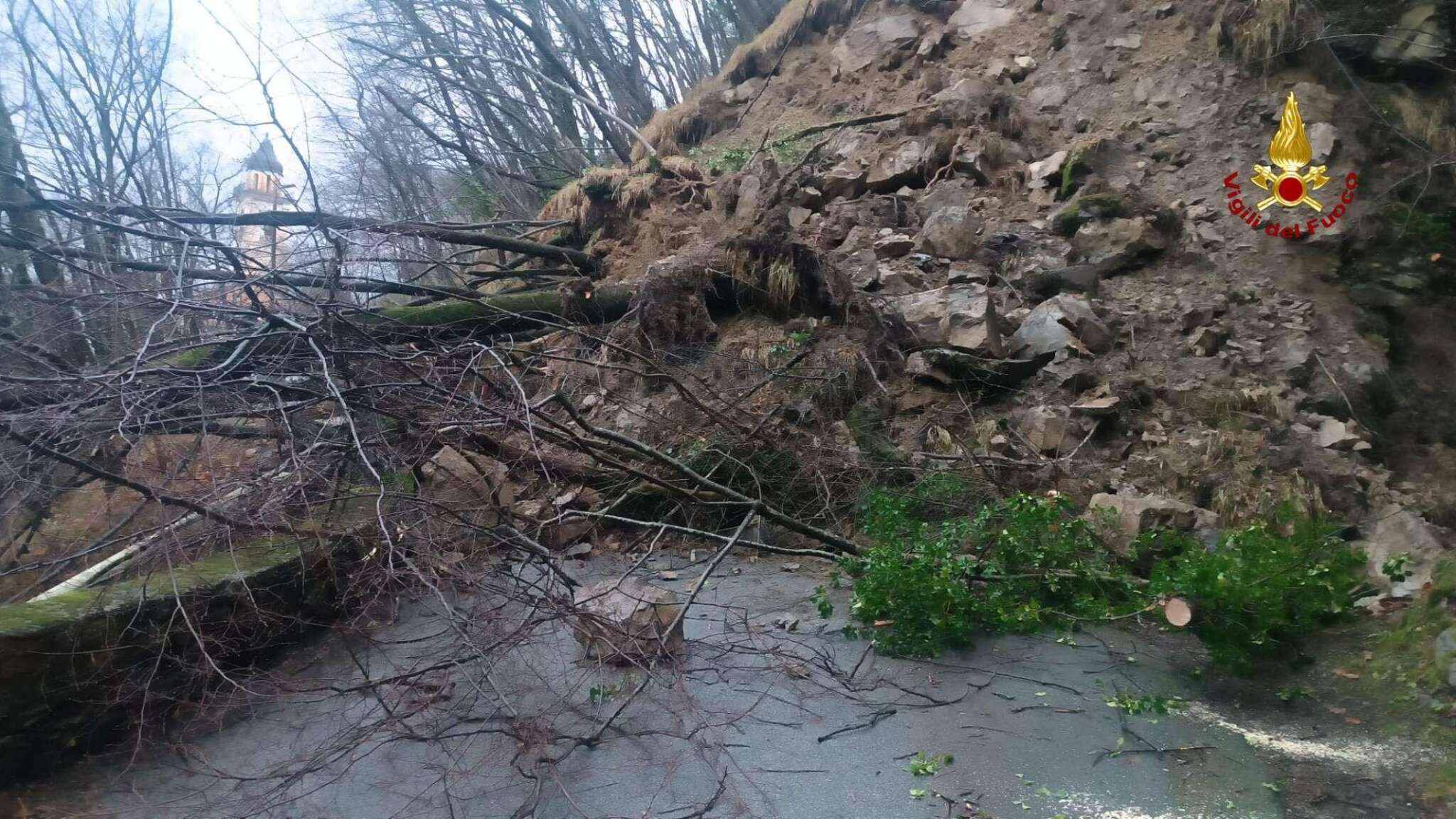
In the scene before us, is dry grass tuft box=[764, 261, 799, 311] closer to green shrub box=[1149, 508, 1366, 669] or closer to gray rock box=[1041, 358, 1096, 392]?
gray rock box=[1041, 358, 1096, 392]

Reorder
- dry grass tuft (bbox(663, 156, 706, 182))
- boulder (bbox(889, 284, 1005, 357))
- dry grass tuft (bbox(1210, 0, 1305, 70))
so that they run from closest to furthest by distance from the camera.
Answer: boulder (bbox(889, 284, 1005, 357)), dry grass tuft (bbox(1210, 0, 1305, 70)), dry grass tuft (bbox(663, 156, 706, 182))

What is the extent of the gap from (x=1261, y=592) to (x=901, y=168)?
6785 millimetres

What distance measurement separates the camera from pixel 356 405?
4.61 m

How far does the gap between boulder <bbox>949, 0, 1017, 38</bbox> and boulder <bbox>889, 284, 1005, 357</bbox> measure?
4.74 meters

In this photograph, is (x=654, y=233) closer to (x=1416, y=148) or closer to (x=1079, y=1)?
(x=1079, y=1)

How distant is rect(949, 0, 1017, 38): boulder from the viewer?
11328mm

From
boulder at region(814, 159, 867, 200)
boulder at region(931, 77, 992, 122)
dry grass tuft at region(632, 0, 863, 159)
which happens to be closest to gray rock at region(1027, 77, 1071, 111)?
boulder at region(931, 77, 992, 122)

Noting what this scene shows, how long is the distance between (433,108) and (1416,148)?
10761 mm

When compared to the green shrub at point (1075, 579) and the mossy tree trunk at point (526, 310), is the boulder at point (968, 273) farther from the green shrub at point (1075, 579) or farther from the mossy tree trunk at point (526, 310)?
the green shrub at point (1075, 579)

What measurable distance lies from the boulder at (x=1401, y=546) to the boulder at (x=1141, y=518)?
84 cm

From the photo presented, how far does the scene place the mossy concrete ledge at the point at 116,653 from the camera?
3.72 m

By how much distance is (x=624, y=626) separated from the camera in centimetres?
409

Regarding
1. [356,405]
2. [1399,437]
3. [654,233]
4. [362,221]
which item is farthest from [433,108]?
[1399,437]

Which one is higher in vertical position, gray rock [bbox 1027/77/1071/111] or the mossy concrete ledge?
gray rock [bbox 1027/77/1071/111]
